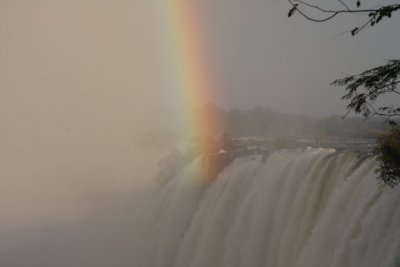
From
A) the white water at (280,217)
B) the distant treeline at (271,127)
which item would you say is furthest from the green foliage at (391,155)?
the distant treeline at (271,127)

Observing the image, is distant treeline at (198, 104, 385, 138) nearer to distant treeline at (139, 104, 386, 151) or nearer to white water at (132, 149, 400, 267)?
distant treeline at (139, 104, 386, 151)

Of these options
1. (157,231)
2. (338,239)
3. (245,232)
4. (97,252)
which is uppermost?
(338,239)

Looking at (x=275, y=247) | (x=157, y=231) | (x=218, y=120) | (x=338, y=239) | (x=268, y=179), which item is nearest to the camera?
(x=338, y=239)

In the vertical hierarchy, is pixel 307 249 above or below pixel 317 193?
below

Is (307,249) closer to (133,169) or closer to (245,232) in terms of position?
(245,232)

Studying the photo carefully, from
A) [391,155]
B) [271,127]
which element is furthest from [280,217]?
[271,127]

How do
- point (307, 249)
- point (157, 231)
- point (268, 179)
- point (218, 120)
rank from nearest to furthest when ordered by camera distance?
point (307, 249) → point (268, 179) → point (157, 231) → point (218, 120)

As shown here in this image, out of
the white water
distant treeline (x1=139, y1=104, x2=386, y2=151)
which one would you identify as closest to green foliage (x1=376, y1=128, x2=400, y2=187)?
the white water

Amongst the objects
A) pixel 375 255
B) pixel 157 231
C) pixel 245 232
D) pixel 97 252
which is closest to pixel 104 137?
pixel 97 252
